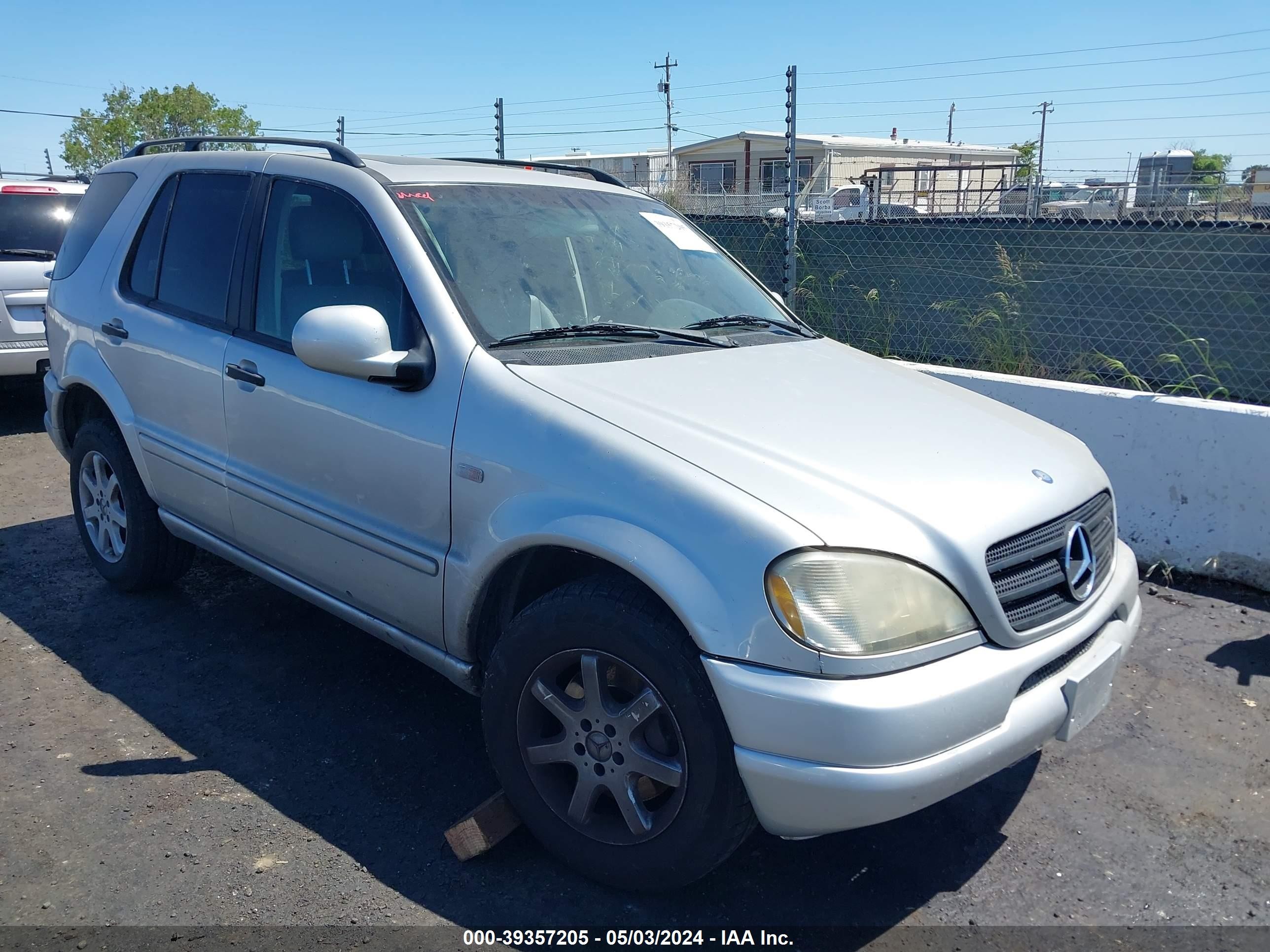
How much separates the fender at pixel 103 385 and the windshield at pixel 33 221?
4.00m

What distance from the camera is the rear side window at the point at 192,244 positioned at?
3.96 m

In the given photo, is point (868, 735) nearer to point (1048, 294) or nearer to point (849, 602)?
point (849, 602)

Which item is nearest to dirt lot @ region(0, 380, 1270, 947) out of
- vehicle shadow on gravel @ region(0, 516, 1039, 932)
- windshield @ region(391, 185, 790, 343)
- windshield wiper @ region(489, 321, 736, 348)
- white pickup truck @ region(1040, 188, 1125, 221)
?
vehicle shadow on gravel @ region(0, 516, 1039, 932)

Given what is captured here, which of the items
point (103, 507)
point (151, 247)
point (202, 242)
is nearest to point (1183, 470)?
point (202, 242)

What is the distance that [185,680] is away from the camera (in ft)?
13.1

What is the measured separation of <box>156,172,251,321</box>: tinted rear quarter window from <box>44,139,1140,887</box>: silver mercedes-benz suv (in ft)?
0.05

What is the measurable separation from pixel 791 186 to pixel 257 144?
3.63 meters

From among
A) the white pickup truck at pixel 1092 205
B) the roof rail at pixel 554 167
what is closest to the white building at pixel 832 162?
the white pickup truck at pixel 1092 205

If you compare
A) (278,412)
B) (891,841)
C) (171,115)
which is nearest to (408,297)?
(278,412)

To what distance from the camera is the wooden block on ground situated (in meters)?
2.87

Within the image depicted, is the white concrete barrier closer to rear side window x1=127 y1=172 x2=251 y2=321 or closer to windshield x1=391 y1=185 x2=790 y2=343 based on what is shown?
windshield x1=391 y1=185 x2=790 y2=343

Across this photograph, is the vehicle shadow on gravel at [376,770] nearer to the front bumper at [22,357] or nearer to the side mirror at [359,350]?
the side mirror at [359,350]

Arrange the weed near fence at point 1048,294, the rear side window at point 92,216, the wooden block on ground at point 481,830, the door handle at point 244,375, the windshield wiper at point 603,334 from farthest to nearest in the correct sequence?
the weed near fence at point 1048,294 < the rear side window at point 92,216 < the door handle at point 244,375 < the windshield wiper at point 603,334 < the wooden block on ground at point 481,830

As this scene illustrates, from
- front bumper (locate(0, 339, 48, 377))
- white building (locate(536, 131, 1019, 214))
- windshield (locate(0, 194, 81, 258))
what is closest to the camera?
front bumper (locate(0, 339, 48, 377))
